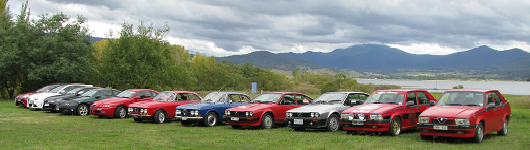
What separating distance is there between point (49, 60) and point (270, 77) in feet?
132

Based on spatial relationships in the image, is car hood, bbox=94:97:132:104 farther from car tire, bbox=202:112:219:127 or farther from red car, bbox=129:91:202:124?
car tire, bbox=202:112:219:127

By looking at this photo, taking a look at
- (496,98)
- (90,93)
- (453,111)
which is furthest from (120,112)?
(496,98)

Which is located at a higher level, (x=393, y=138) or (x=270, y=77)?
(x=270, y=77)

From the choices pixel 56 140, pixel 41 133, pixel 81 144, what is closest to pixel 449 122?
pixel 81 144

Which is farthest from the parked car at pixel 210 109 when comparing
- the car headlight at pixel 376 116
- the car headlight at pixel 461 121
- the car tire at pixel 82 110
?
the car headlight at pixel 461 121

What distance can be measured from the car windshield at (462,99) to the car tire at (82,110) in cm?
1605

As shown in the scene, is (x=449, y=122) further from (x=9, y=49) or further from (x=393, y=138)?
(x=9, y=49)

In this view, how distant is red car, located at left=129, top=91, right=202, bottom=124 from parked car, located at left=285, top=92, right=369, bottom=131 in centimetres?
567

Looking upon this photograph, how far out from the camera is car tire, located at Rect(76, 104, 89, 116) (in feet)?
58.2

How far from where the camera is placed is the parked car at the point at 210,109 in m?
13.2

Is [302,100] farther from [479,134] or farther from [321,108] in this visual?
[479,134]

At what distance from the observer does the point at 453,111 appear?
905 cm

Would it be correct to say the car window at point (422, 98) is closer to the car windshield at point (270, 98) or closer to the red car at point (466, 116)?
the red car at point (466, 116)

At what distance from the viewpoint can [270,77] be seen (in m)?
66.4
